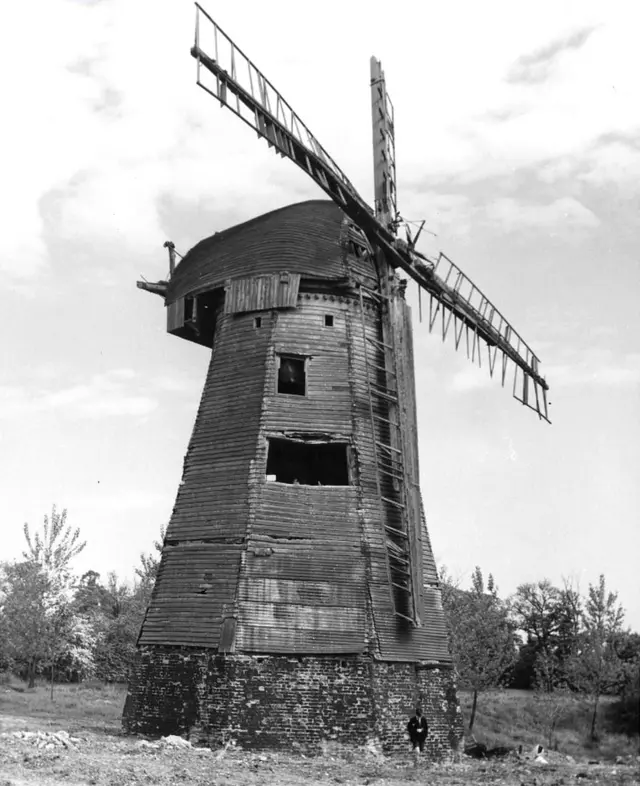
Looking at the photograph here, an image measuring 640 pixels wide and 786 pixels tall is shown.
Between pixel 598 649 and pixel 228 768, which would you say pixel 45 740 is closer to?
pixel 228 768

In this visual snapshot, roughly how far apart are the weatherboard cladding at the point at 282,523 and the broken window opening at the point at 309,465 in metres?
3.29

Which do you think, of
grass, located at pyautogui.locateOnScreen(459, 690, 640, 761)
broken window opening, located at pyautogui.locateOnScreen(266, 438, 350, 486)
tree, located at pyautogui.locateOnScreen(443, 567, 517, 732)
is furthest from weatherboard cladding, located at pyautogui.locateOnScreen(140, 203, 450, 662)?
tree, located at pyautogui.locateOnScreen(443, 567, 517, 732)

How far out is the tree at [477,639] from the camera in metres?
34.0

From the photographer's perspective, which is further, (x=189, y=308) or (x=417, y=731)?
(x=189, y=308)

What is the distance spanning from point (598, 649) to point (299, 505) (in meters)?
8.58

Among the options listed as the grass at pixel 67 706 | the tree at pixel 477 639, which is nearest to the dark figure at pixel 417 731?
the grass at pixel 67 706

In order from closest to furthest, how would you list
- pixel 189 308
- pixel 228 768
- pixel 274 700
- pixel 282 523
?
pixel 228 768, pixel 274 700, pixel 282 523, pixel 189 308

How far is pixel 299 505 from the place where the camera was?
19922 mm

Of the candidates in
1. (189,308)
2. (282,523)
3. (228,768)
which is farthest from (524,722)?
(228,768)

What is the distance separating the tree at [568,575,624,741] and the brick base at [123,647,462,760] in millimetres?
5120

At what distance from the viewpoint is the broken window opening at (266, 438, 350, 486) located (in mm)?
24500

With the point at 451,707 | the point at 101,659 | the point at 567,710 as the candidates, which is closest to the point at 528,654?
the point at 567,710

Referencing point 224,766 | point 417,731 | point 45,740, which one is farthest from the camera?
point 417,731

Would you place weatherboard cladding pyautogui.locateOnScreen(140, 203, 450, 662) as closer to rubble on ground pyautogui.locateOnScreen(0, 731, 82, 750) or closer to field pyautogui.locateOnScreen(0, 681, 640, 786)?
field pyautogui.locateOnScreen(0, 681, 640, 786)
